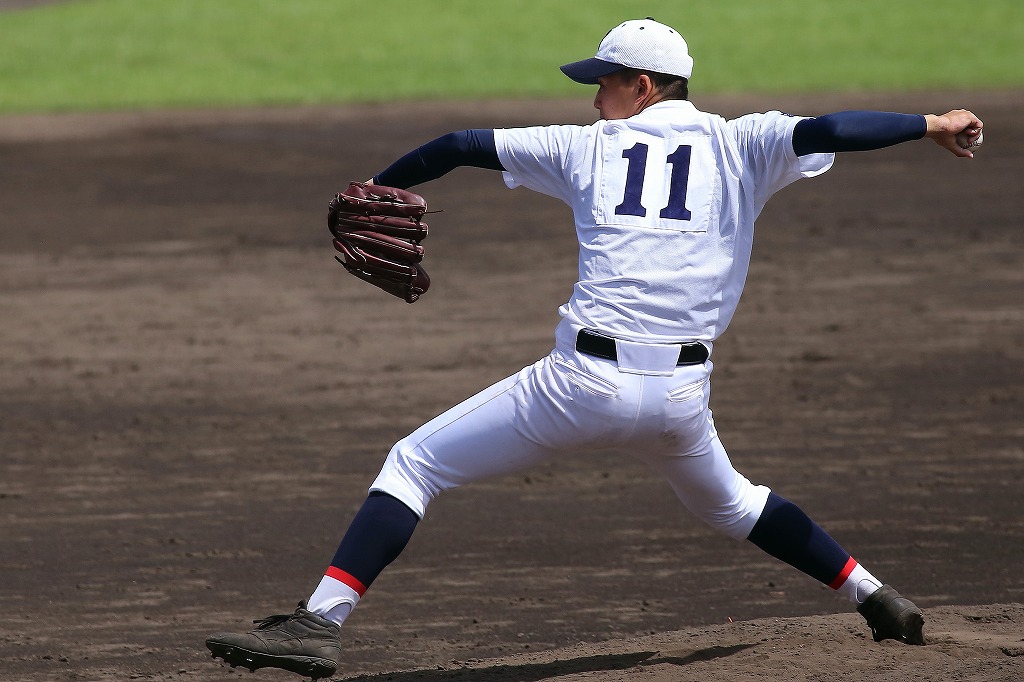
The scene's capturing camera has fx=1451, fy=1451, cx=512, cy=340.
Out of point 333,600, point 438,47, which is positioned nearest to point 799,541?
point 333,600

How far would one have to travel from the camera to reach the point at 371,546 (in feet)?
12.1

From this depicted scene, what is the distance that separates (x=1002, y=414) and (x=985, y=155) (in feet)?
26.8

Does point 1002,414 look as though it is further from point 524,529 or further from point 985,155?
point 985,155

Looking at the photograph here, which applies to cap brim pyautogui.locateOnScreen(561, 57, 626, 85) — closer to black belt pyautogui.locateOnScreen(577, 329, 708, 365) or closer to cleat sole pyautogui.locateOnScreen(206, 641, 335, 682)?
black belt pyautogui.locateOnScreen(577, 329, 708, 365)

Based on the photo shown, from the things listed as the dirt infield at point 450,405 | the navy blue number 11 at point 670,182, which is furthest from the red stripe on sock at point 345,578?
the navy blue number 11 at point 670,182

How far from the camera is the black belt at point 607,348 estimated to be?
3.58 meters

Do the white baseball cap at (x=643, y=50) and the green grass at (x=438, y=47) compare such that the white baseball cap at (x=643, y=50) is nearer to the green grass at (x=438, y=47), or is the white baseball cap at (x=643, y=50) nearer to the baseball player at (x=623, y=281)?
the baseball player at (x=623, y=281)

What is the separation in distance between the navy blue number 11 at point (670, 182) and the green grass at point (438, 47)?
1601 centimetres

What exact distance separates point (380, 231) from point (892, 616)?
1.75 m

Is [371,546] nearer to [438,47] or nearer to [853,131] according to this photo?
[853,131]

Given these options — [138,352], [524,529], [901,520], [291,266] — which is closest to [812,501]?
[901,520]

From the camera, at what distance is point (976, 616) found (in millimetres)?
4410

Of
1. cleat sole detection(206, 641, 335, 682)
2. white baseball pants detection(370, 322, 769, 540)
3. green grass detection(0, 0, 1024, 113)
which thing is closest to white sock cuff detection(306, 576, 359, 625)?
cleat sole detection(206, 641, 335, 682)

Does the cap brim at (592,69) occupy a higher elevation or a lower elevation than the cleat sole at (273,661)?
higher
